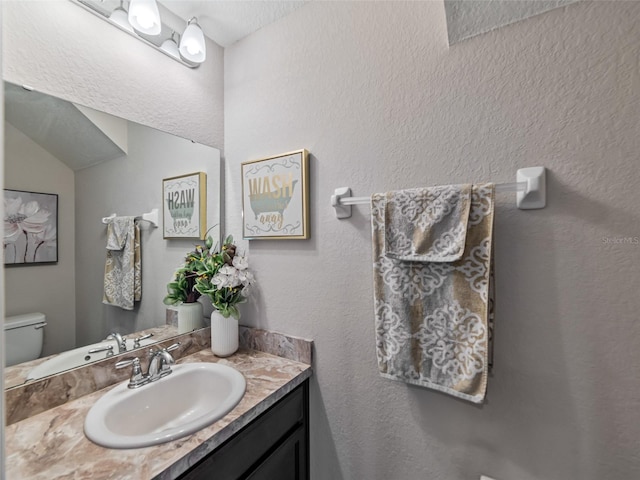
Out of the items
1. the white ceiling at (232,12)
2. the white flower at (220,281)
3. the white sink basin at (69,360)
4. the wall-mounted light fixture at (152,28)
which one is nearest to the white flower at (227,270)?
the white flower at (220,281)

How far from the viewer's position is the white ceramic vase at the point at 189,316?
1266mm

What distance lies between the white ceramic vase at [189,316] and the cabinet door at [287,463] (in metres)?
0.63

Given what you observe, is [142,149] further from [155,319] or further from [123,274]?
[155,319]

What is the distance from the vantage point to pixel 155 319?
1186mm

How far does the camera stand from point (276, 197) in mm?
1227

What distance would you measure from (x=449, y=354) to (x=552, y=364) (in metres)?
0.27

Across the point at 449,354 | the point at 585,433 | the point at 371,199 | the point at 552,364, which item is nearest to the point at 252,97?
the point at 371,199

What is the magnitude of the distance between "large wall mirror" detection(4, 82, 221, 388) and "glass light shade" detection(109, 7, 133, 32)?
1.14ft

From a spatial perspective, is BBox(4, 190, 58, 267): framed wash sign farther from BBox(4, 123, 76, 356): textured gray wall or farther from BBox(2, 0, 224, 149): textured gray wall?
BBox(2, 0, 224, 149): textured gray wall

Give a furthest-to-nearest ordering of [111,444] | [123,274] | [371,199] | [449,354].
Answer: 1. [123,274]
2. [371,199]
3. [449,354]
4. [111,444]

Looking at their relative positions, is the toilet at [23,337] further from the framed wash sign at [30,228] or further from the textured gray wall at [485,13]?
the textured gray wall at [485,13]

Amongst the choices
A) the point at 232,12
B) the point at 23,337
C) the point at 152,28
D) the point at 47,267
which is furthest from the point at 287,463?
the point at 232,12

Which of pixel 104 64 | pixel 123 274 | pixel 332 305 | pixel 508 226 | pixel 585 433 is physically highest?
pixel 104 64

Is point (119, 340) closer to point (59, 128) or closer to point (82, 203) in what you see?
point (82, 203)
